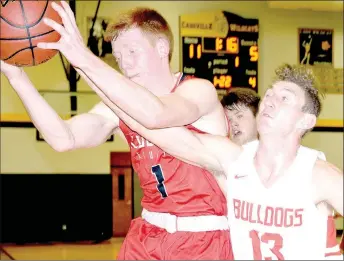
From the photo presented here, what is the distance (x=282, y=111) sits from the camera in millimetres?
2807

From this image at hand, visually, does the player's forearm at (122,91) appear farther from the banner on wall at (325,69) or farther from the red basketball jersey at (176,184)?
the banner on wall at (325,69)

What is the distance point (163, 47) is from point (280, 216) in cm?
116

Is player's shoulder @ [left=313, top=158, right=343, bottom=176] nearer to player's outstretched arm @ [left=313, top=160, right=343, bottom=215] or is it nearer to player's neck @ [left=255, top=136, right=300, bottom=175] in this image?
player's outstretched arm @ [left=313, top=160, right=343, bottom=215]

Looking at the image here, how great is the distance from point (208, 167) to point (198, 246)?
0.48 meters

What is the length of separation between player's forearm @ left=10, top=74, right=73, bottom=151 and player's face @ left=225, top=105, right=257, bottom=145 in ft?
3.57

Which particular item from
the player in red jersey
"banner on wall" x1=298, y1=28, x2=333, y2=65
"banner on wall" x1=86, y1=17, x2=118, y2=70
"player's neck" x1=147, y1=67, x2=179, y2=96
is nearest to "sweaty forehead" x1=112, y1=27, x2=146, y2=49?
the player in red jersey

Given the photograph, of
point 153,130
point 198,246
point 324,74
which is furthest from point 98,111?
point 324,74

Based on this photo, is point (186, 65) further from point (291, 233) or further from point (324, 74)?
point (291, 233)

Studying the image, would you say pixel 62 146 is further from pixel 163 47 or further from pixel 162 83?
pixel 163 47

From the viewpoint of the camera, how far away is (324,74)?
12375mm

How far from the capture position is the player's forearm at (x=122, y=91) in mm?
2521

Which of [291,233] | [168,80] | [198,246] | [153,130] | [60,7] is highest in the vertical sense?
[60,7]

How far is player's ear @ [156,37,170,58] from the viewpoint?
3.35 m

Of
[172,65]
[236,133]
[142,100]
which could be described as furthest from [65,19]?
[172,65]
